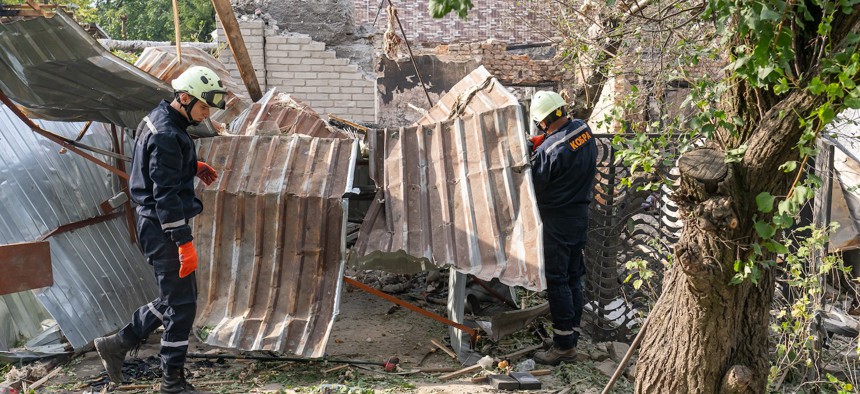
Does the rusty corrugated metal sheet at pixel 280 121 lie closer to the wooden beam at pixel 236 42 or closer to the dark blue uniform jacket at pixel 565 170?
the wooden beam at pixel 236 42

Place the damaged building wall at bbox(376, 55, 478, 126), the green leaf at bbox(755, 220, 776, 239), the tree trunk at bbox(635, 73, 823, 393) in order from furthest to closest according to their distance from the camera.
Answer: the damaged building wall at bbox(376, 55, 478, 126), the tree trunk at bbox(635, 73, 823, 393), the green leaf at bbox(755, 220, 776, 239)

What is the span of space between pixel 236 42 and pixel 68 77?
2.56 m

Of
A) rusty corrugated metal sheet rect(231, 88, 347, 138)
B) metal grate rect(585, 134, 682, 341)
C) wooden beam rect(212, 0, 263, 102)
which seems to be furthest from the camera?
wooden beam rect(212, 0, 263, 102)

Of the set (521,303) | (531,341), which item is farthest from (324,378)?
(521,303)

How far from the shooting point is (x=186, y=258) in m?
5.05

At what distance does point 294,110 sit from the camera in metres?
7.53

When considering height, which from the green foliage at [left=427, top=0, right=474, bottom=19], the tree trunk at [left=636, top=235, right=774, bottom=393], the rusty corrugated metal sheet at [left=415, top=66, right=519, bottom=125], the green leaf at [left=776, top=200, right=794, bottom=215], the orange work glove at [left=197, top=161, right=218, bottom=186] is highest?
the green foliage at [left=427, top=0, right=474, bottom=19]

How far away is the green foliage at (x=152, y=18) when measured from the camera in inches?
1141

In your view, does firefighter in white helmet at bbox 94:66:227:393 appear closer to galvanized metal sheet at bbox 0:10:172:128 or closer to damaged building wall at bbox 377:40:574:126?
galvanized metal sheet at bbox 0:10:172:128

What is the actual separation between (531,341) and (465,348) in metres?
0.84

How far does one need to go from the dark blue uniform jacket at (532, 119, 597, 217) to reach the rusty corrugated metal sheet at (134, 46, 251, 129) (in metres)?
3.20

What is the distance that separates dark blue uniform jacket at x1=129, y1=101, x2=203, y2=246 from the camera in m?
5.04

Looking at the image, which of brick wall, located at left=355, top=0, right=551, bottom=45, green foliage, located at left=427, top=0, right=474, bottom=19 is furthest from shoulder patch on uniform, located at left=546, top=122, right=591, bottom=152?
brick wall, located at left=355, top=0, right=551, bottom=45

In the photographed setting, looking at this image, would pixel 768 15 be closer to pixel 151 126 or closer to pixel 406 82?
pixel 151 126
